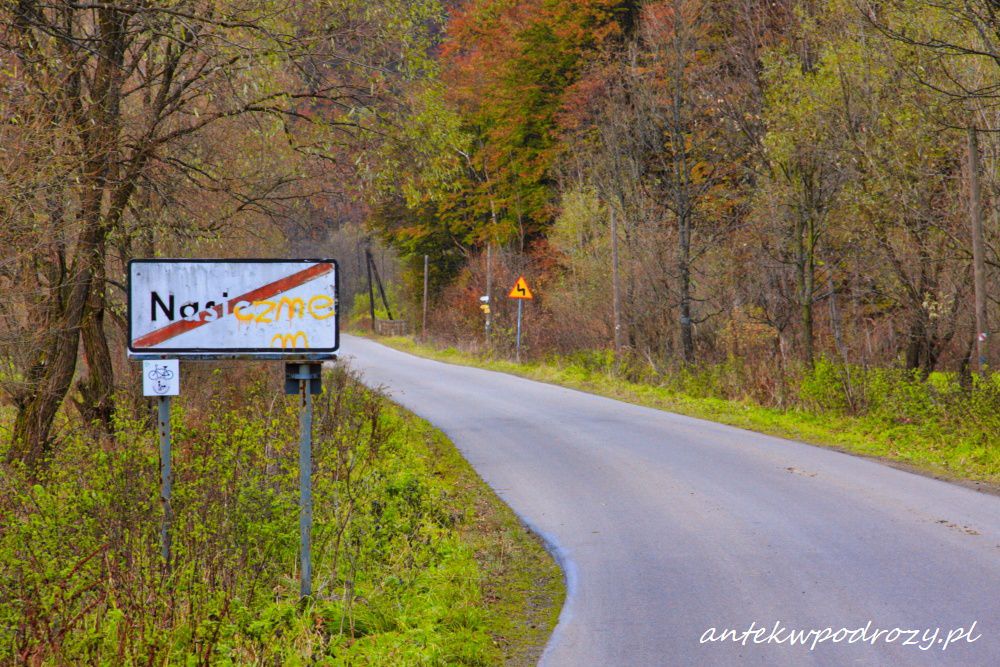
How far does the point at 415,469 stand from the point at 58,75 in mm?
5597

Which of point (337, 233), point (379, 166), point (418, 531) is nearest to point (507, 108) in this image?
point (379, 166)

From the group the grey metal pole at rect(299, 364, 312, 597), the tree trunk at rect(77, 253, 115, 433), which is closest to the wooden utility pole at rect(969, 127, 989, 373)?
the grey metal pole at rect(299, 364, 312, 597)

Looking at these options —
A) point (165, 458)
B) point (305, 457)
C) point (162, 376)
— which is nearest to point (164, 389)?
point (162, 376)

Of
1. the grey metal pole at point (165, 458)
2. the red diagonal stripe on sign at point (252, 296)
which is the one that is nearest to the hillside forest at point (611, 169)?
the red diagonal stripe on sign at point (252, 296)

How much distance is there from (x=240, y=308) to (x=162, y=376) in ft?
1.88

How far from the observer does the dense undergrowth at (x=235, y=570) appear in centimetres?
518

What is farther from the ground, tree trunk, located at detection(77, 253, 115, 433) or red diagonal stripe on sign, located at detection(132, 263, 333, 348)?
red diagonal stripe on sign, located at detection(132, 263, 333, 348)

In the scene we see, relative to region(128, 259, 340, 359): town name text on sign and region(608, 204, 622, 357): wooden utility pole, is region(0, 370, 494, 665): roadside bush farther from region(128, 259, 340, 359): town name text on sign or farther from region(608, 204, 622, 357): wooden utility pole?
region(608, 204, 622, 357): wooden utility pole

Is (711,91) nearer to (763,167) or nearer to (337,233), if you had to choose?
(763,167)

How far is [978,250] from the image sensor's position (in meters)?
13.9

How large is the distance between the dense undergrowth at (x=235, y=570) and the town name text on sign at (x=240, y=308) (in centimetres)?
125

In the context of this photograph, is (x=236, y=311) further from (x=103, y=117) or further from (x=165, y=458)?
(x=103, y=117)

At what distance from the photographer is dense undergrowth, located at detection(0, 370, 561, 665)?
5.18 metres

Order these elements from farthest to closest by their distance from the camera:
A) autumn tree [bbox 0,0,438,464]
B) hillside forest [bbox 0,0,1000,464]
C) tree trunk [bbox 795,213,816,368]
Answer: tree trunk [bbox 795,213,816,368] → hillside forest [bbox 0,0,1000,464] → autumn tree [bbox 0,0,438,464]
